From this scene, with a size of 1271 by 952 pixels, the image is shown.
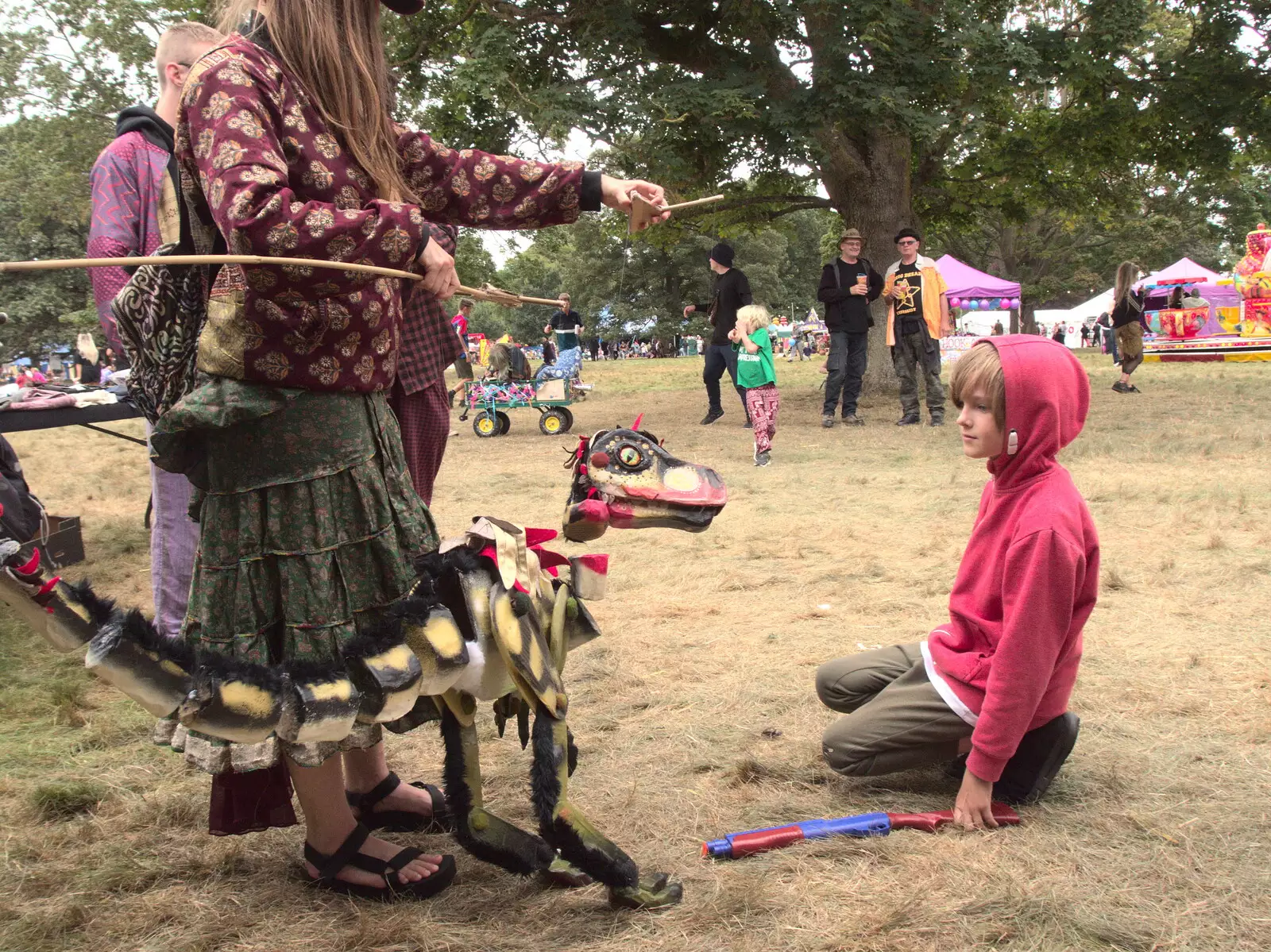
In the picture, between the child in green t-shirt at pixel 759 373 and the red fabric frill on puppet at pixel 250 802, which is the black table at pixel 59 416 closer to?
the red fabric frill on puppet at pixel 250 802

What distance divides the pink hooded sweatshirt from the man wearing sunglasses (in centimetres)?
792

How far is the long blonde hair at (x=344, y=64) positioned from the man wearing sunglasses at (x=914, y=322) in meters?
8.85

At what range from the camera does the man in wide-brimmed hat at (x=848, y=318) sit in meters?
10.6

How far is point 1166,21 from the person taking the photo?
93.0 ft

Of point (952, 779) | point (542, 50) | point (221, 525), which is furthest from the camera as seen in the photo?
point (542, 50)

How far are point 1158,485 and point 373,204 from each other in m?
5.99

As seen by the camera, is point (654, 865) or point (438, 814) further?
point (438, 814)

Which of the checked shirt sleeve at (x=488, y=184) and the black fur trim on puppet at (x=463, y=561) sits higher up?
the checked shirt sleeve at (x=488, y=184)

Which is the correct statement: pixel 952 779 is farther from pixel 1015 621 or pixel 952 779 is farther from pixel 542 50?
pixel 542 50

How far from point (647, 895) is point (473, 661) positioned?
0.59m

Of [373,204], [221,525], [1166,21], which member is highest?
[1166,21]

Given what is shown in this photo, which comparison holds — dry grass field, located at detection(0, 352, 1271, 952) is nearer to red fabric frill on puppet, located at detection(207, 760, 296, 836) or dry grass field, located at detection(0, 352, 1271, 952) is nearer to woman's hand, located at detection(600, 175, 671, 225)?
red fabric frill on puppet, located at detection(207, 760, 296, 836)

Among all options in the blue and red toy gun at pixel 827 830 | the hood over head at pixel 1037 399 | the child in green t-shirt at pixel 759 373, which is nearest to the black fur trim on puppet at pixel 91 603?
the blue and red toy gun at pixel 827 830

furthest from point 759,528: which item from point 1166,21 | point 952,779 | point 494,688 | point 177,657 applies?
point 1166,21
